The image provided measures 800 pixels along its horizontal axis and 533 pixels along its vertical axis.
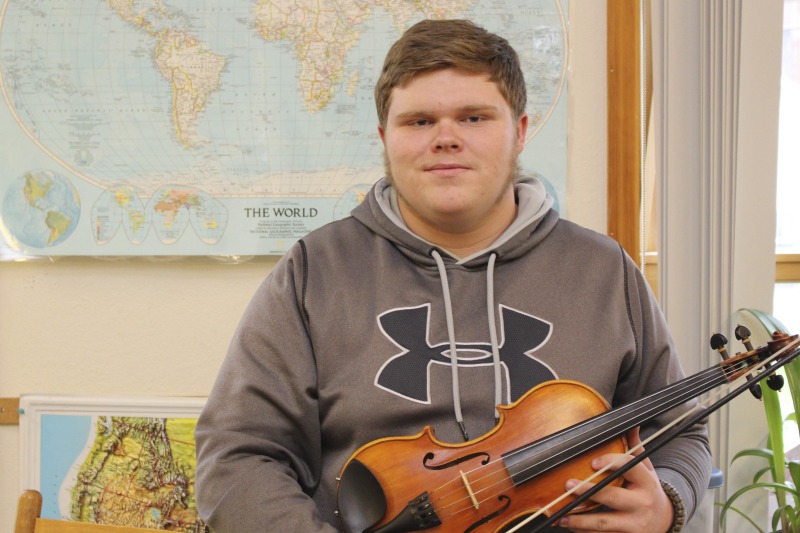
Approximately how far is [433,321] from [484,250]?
0.54 ft

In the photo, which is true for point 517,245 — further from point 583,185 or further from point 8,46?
point 8,46

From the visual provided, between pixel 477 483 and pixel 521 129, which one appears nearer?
pixel 477 483

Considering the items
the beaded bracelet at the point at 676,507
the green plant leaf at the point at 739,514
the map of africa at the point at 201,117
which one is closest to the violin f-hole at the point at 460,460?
the beaded bracelet at the point at 676,507

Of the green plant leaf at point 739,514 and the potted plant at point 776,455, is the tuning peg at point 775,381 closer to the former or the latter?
the potted plant at point 776,455

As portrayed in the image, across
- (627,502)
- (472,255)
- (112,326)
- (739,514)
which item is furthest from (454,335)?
(112,326)

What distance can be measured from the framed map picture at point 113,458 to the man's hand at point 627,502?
1.24 m

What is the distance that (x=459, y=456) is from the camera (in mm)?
1145

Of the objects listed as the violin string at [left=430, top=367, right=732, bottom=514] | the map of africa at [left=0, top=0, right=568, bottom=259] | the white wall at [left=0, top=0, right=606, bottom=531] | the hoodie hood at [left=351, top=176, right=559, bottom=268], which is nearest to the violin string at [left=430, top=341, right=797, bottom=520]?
the violin string at [left=430, top=367, right=732, bottom=514]

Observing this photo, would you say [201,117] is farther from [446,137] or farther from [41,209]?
[446,137]

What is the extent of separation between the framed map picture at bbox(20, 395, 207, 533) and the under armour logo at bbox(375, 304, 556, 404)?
3.05 feet

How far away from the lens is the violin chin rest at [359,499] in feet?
3.71

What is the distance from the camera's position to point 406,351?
1340 mm

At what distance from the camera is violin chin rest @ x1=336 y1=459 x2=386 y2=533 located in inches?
44.5

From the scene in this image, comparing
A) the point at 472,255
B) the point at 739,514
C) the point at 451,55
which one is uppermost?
the point at 451,55
